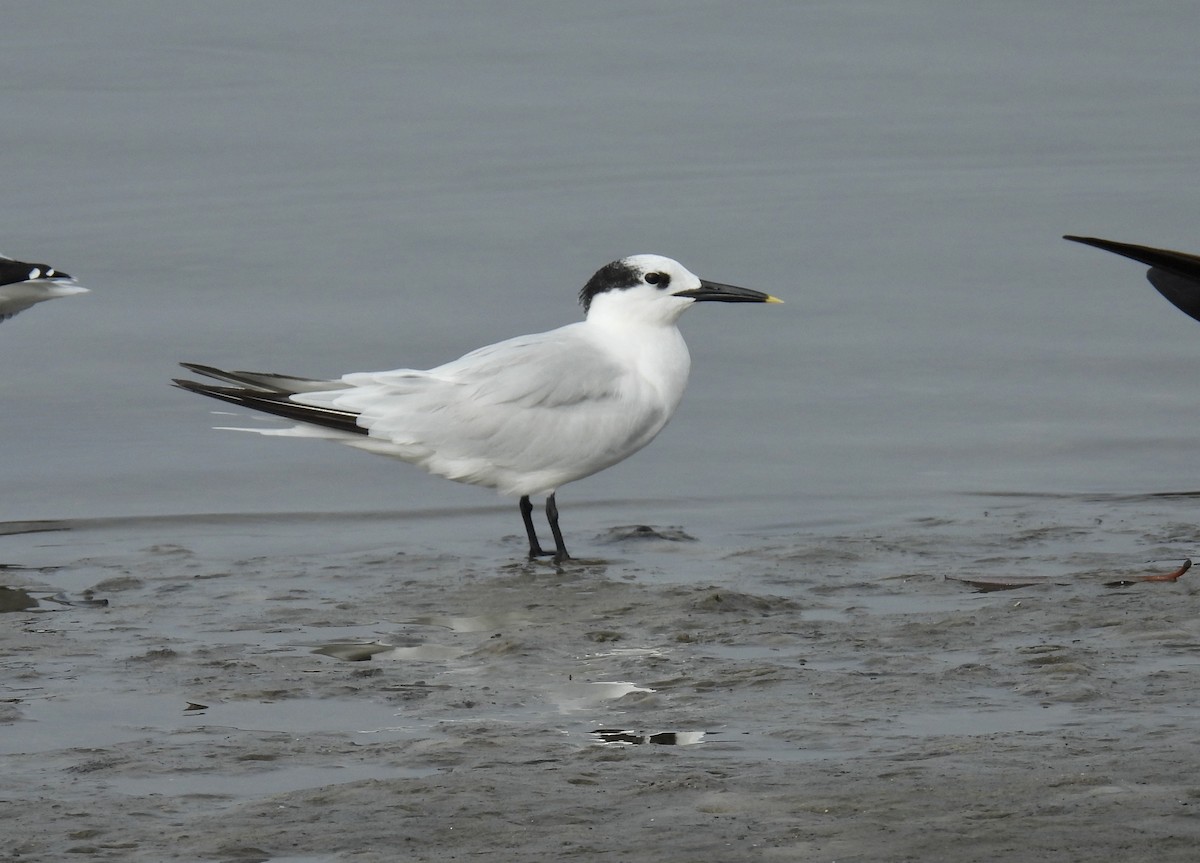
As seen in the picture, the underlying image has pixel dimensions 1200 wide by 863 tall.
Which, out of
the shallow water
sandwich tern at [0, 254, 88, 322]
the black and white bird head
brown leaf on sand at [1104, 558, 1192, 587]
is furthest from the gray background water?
brown leaf on sand at [1104, 558, 1192, 587]

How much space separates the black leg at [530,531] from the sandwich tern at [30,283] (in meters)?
3.56

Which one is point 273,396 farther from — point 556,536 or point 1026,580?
point 1026,580

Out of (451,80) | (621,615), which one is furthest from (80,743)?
(451,80)

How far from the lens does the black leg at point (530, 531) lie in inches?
282

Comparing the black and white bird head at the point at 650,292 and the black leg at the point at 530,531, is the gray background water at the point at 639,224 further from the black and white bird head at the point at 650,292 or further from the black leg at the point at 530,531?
the black and white bird head at the point at 650,292

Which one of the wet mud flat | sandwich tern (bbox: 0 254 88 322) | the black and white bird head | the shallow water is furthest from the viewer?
sandwich tern (bbox: 0 254 88 322)

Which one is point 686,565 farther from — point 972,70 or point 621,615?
point 972,70

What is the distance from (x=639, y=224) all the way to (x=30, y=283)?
13.4ft

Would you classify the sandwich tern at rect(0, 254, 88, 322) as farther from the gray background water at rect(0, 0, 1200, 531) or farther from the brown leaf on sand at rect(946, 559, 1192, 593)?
the brown leaf on sand at rect(946, 559, 1192, 593)

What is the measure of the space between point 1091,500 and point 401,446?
2.75 metres

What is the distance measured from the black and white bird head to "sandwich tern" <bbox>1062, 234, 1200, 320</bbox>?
299cm

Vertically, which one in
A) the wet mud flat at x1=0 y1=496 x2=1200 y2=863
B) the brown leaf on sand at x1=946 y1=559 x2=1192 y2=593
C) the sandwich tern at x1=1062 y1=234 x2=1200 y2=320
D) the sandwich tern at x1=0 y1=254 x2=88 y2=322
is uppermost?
the sandwich tern at x1=0 y1=254 x2=88 y2=322

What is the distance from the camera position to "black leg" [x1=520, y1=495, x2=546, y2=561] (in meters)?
7.17

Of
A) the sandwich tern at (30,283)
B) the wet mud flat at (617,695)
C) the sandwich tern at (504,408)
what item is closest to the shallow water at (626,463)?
the wet mud flat at (617,695)
